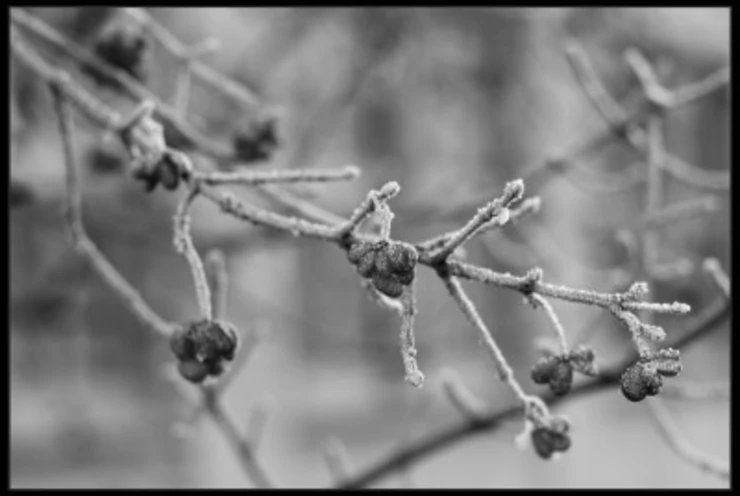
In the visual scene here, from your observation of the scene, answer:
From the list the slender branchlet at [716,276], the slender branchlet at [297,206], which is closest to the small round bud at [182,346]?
the slender branchlet at [297,206]

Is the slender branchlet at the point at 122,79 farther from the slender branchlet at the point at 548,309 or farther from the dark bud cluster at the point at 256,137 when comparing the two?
the slender branchlet at the point at 548,309

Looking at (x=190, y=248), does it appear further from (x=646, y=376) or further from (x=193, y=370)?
(x=646, y=376)

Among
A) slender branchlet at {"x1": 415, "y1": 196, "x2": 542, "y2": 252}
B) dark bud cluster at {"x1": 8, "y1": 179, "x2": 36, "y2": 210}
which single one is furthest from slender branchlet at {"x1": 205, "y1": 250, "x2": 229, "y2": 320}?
dark bud cluster at {"x1": 8, "y1": 179, "x2": 36, "y2": 210}

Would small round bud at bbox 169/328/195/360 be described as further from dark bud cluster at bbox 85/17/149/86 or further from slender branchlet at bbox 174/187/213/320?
dark bud cluster at bbox 85/17/149/86

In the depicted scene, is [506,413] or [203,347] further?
[506,413]

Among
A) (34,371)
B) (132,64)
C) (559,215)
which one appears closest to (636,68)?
(132,64)

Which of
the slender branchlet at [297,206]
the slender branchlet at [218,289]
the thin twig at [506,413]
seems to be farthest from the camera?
the thin twig at [506,413]

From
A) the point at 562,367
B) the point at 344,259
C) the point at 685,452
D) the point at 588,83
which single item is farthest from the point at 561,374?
the point at 344,259
